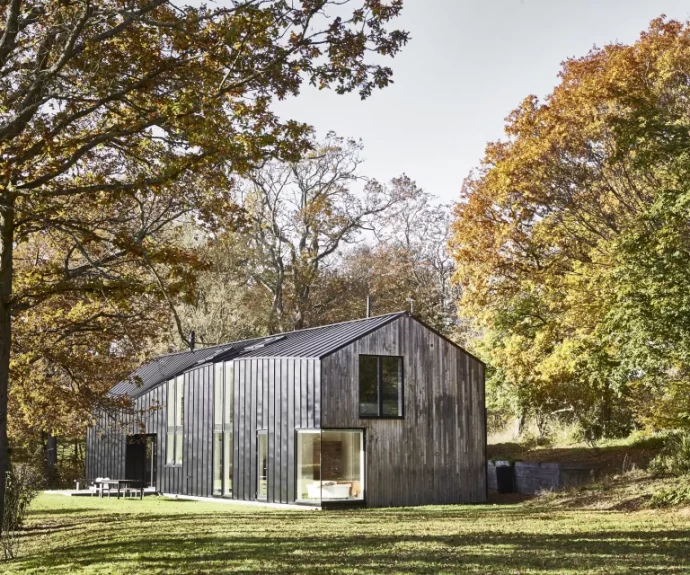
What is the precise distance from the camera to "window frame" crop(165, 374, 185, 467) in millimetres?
26484

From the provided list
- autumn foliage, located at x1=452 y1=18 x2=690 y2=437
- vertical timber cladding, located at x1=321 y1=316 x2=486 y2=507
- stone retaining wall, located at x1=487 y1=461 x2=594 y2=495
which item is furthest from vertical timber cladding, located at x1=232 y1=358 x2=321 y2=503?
stone retaining wall, located at x1=487 y1=461 x2=594 y2=495

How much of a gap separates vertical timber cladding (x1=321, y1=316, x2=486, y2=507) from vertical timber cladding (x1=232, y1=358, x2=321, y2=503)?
19.1 inches

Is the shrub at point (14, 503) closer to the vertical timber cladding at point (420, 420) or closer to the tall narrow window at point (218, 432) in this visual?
the vertical timber cladding at point (420, 420)

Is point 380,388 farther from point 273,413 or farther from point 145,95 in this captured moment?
point 145,95

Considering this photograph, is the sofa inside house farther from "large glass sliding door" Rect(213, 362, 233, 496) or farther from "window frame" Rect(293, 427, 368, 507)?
"large glass sliding door" Rect(213, 362, 233, 496)

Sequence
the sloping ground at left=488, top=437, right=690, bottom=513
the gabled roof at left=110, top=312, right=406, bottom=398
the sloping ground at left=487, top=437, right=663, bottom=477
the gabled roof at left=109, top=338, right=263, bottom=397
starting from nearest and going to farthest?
the sloping ground at left=488, top=437, right=690, bottom=513 < the sloping ground at left=487, top=437, right=663, bottom=477 < the gabled roof at left=110, top=312, right=406, bottom=398 < the gabled roof at left=109, top=338, right=263, bottom=397

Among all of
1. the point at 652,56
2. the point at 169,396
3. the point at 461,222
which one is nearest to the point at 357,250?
the point at 169,396

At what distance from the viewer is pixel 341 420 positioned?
842 inches

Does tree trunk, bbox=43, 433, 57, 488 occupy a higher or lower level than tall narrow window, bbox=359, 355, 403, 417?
lower

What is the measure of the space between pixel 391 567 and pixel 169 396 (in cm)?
1912

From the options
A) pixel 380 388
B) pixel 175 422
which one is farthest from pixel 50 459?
pixel 380 388

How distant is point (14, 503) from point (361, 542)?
5494mm

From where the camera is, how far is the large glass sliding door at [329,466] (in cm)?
2117

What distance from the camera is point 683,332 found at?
14.4m
